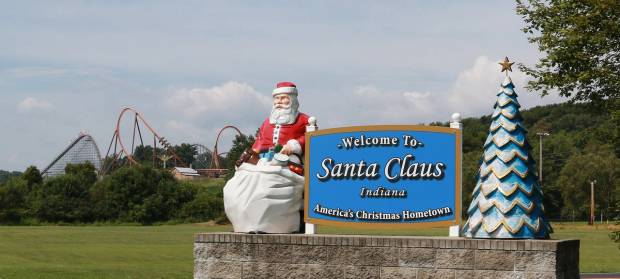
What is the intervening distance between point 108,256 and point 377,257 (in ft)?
63.0

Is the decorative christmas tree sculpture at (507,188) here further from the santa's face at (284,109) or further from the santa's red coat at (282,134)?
the santa's face at (284,109)

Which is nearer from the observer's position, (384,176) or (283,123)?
(384,176)

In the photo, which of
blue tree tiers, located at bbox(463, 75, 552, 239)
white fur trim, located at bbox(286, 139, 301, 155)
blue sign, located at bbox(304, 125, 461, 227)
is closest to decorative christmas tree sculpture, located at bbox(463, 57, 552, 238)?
blue tree tiers, located at bbox(463, 75, 552, 239)

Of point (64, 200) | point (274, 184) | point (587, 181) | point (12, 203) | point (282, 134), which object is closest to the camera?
point (274, 184)

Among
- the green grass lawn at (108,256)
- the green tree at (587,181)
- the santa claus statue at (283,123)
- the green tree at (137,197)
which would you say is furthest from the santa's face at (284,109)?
the green tree at (587,181)

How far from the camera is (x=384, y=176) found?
Result: 50.9 ft

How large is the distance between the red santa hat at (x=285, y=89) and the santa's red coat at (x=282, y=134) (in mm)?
500

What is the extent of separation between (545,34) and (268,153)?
1011cm

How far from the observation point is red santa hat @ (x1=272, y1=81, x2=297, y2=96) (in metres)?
17.1

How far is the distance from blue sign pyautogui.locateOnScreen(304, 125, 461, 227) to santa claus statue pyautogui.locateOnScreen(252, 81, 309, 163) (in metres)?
0.65

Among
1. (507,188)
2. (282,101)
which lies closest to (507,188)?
Answer: (507,188)

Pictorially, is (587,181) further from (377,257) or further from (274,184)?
(377,257)

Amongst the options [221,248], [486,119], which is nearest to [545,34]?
[221,248]

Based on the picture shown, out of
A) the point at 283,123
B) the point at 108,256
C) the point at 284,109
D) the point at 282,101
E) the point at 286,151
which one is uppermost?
the point at 282,101
